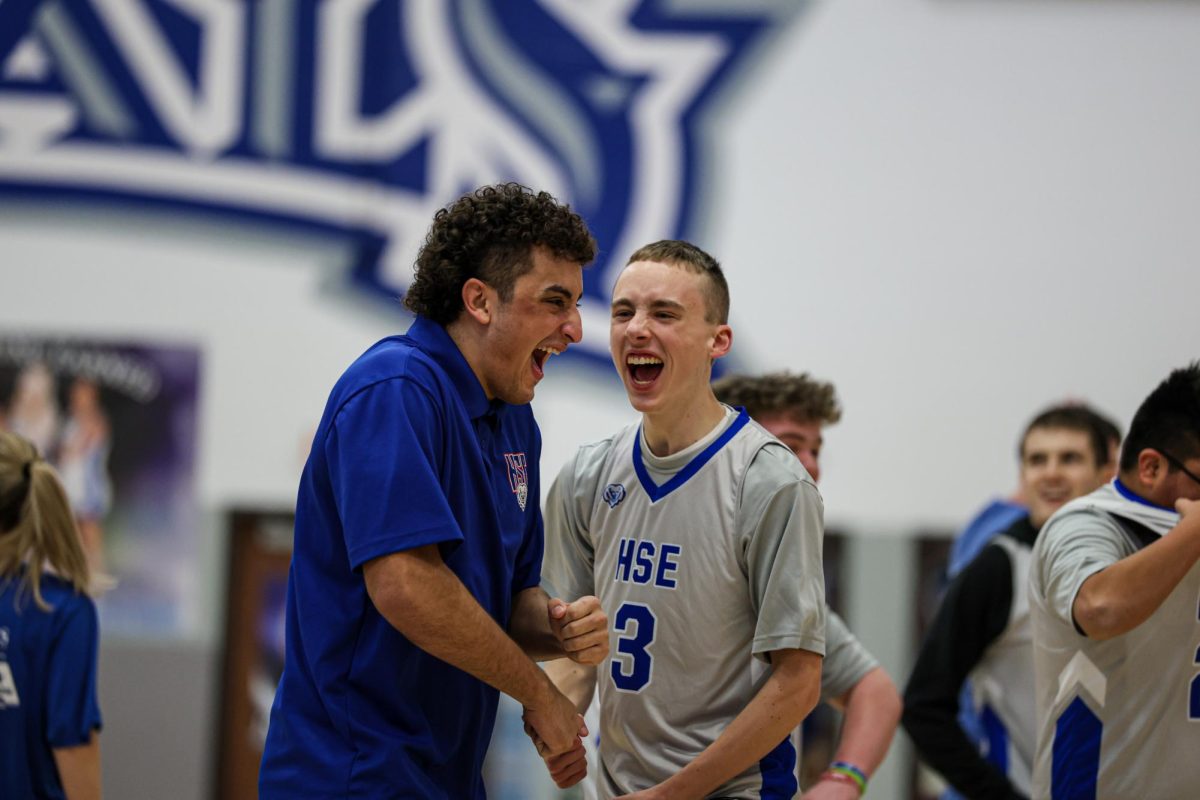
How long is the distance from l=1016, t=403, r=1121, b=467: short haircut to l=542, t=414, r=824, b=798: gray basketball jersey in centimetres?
181

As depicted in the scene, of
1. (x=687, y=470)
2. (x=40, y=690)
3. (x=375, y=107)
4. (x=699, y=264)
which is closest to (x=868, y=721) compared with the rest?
(x=687, y=470)

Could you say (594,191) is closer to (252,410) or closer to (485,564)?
(252,410)

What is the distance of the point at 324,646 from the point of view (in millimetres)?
2482

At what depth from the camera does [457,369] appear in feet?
8.87

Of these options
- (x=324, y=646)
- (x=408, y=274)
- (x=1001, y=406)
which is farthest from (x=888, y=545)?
(x=324, y=646)

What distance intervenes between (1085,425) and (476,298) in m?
2.59

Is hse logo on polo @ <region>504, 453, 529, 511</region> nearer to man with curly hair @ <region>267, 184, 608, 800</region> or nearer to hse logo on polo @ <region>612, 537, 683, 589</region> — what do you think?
man with curly hair @ <region>267, 184, 608, 800</region>

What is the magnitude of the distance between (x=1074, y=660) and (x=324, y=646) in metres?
1.99

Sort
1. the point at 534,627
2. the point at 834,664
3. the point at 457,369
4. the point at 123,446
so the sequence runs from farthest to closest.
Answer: the point at 123,446
the point at 834,664
the point at 534,627
the point at 457,369

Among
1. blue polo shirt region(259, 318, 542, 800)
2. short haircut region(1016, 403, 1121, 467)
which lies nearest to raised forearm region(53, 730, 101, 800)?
blue polo shirt region(259, 318, 542, 800)

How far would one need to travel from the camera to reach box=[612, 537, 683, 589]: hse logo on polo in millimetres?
3027

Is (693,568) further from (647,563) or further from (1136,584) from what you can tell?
(1136,584)

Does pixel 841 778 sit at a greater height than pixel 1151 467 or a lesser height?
lesser

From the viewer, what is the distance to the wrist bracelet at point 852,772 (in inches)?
142
